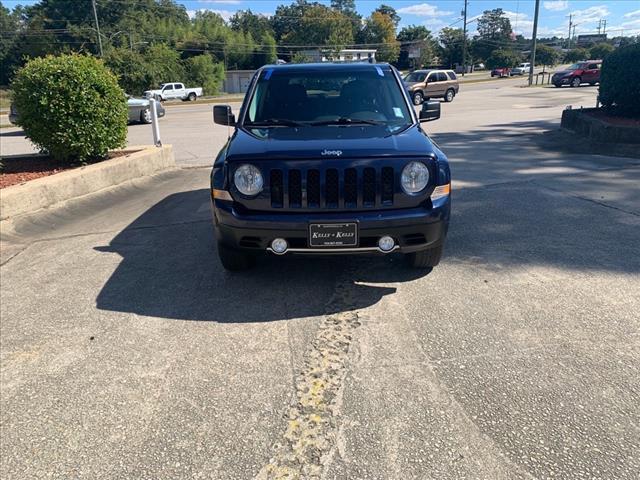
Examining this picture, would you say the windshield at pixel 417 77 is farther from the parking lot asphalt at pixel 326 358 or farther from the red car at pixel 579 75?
the parking lot asphalt at pixel 326 358

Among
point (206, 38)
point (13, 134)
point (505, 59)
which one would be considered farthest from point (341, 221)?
point (505, 59)

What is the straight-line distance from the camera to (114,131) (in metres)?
8.73

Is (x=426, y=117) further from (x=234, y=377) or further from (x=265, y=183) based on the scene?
(x=234, y=377)

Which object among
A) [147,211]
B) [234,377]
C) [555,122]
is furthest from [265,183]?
[555,122]

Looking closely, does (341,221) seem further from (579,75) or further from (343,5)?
(343,5)

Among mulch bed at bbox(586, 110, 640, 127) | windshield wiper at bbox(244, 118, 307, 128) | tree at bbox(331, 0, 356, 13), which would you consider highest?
tree at bbox(331, 0, 356, 13)

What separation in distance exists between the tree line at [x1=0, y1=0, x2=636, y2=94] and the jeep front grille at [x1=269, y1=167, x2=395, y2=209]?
1789 inches

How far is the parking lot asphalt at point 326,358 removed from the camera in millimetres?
2521

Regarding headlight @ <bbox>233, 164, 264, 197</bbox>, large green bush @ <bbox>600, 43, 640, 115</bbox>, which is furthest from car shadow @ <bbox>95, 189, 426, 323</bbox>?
large green bush @ <bbox>600, 43, 640, 115</bbox>

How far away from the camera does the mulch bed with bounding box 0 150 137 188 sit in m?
7.58

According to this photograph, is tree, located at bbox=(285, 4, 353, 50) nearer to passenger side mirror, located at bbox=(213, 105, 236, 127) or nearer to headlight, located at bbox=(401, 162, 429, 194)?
passenger side mirror, located at bbox=(213, 105, 236, 127)

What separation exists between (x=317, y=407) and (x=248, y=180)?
1.81 metres

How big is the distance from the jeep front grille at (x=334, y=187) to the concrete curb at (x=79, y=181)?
4297mm

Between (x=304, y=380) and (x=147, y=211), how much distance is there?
4.80 metres
